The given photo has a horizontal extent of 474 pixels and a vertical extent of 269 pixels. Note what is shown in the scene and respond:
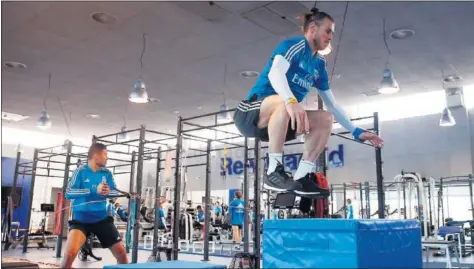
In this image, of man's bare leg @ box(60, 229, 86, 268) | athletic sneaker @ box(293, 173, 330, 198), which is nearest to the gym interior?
athletic sneaker @ box(293, 173, 330, 198)

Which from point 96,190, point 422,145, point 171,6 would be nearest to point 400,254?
point 96,190

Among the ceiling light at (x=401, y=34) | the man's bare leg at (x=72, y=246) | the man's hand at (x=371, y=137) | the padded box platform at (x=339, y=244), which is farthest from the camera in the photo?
the ceiling light at (x=401, y=34)

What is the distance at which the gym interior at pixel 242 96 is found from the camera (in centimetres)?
318

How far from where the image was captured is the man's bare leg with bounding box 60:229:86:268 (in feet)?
9.61

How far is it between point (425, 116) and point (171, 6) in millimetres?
7927

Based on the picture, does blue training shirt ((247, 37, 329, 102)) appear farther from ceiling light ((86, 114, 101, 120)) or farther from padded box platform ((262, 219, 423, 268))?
ceiling light ((86, 114, 101, 120))

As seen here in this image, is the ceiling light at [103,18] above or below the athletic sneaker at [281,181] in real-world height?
above

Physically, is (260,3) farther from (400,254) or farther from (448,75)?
(448,75)

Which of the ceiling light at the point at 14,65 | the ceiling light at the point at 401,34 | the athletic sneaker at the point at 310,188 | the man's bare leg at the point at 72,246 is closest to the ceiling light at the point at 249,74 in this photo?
the ceiling light at the point at 401,34

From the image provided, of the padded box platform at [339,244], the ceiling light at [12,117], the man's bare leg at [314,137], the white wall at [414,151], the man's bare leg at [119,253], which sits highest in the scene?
the ceiling light at [12,117]

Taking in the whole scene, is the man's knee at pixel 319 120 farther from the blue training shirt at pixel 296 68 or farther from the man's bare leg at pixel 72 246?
the man's bare leg at pixel 72 246

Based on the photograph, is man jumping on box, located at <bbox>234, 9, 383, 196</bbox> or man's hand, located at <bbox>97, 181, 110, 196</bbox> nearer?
man jumping on box, located at <bbox>234, 9, 383, 196</bbox>

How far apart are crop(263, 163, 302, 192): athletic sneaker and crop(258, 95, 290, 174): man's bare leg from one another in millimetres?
25

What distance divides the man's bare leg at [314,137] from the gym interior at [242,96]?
0.24 m
